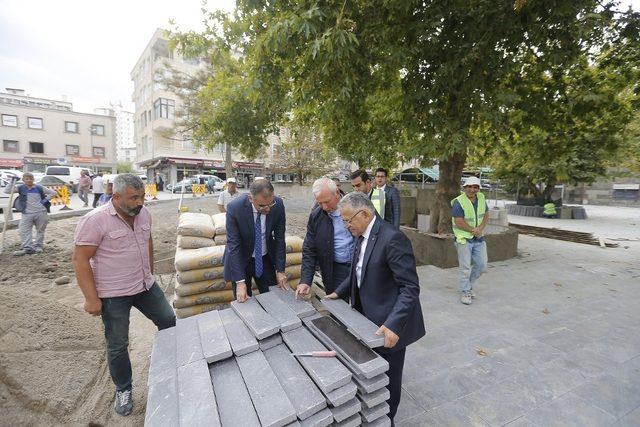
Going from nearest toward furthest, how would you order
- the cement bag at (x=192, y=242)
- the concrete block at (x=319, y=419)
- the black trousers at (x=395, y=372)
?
1. the concrete block at (x=319, y=419)
2. the black trousers at (x=395, y=372)
3. the cement bag at (x=192, y=242)

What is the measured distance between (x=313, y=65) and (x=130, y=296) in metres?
3.83

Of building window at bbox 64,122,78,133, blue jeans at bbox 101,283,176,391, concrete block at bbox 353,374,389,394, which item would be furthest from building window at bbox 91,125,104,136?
concrete block at bbox 353,374,389,394

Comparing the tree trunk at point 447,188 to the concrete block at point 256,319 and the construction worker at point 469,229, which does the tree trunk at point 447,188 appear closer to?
A: the construction worker at point 469,229

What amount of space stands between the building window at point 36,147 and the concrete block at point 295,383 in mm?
50420

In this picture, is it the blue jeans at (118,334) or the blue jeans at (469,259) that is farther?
the blue jeans at (469,259)

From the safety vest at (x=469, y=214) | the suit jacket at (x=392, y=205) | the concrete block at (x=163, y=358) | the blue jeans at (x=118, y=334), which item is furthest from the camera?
the suit jacket at (x=392, y=205)

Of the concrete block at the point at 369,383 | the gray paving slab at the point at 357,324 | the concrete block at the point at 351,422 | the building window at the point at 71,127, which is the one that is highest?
the building window at the point at 71,127

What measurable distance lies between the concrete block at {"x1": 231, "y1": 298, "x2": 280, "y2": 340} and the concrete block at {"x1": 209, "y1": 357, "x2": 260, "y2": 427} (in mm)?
203

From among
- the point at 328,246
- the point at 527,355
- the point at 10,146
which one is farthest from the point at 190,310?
the point at 10,146

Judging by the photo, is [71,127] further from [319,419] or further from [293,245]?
[319,419]

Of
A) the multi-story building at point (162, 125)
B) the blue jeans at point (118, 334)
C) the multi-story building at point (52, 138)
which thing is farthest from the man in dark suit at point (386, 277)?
the multi-story building at point (52, 138)

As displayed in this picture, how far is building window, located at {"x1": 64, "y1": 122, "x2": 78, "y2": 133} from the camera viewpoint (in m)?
39.5

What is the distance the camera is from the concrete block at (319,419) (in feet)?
4.63

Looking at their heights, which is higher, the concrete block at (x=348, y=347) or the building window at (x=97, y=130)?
the building window at (x=97, y=130)
